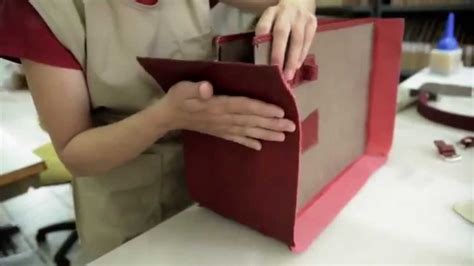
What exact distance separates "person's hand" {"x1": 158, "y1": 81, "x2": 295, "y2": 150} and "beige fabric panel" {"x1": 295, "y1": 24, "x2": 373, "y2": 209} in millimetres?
80

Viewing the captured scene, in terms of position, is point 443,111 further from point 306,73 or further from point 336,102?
point 306,73

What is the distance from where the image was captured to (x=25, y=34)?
65 cm

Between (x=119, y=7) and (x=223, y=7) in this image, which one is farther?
(x=223, y=7)

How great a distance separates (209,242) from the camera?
25.7 inches

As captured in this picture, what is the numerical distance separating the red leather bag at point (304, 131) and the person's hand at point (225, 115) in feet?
0.04

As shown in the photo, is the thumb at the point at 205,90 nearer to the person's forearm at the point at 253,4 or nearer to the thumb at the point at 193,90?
the thumb at the point at 193,90

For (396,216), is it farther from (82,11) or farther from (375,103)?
(82,11)

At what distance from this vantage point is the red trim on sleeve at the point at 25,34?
0.64 meters

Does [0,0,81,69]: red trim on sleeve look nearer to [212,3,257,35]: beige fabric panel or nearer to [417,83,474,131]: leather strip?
[212,3,257,35]: beige fabric panel

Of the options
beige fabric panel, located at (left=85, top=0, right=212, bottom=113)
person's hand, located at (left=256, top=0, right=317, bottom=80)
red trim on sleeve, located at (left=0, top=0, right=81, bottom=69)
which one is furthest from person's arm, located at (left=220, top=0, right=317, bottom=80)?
red trim on sleeve, located at (left=0, top=0, right=81, bottom=69)

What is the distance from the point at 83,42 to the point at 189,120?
0.62 ft

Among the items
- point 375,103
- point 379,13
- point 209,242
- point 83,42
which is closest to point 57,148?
point 83,42

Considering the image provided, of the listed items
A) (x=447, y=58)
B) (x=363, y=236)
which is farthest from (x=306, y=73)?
(x=447, y=58)

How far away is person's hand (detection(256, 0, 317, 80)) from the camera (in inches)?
22.6
